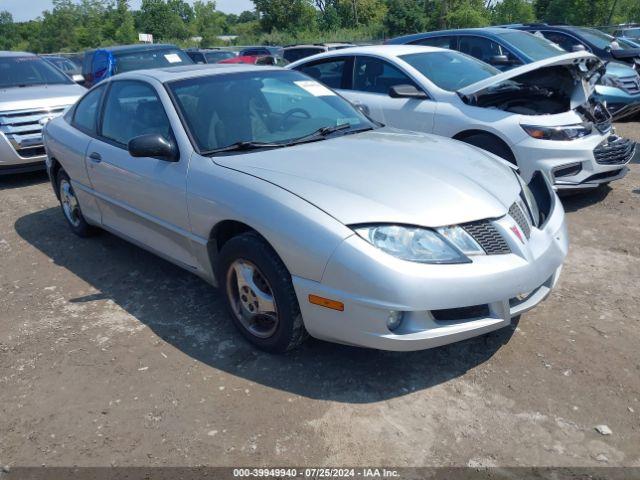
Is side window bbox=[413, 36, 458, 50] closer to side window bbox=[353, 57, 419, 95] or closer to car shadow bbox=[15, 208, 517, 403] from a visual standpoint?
side window bbox=[353, 57, 419, 95]

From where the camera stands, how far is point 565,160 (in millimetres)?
5188

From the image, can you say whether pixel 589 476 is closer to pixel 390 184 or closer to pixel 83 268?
pixel 390 184

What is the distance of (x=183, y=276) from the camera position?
14.6 feet

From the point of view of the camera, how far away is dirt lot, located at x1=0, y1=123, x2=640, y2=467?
2582mm

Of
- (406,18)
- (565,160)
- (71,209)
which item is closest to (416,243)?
(565,160)

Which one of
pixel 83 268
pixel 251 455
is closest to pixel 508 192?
pixel 251 455

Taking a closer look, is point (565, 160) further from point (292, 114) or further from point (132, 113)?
point (132, 113)

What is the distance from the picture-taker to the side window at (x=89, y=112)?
475cm

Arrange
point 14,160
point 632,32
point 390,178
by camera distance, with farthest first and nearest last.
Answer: point 632,32 → point 14,160 → point 390,178

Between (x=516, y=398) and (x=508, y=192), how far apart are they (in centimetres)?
114

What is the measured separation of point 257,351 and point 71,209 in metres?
3.03

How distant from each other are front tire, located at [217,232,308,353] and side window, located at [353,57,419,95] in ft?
11.8

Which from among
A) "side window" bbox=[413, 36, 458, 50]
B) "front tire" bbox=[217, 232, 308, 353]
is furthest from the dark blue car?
"front tire" bbox=[217, 232, 308, 353]

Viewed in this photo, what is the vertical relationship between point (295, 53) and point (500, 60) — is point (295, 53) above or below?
below
